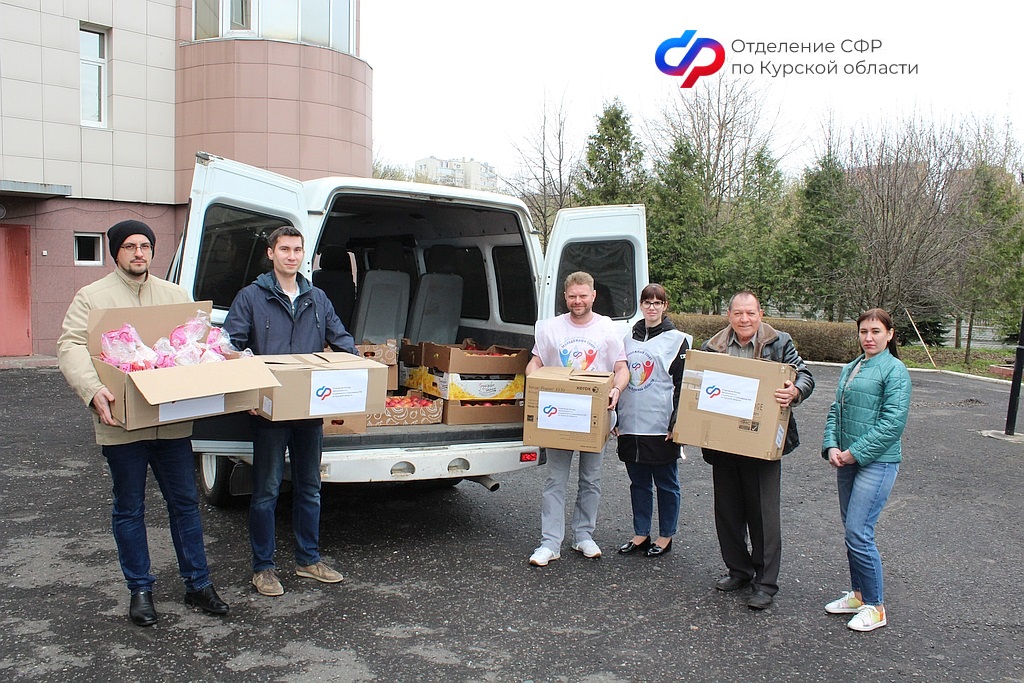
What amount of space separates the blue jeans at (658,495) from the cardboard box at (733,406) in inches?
25.4

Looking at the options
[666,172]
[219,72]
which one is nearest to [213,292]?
[219,72]

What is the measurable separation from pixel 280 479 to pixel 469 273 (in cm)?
334

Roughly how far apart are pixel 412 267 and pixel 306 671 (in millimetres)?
4896

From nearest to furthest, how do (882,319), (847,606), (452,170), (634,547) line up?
(882,319), (847,606), (634,547), (452,170)

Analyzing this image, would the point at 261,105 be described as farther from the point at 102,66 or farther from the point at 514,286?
the point at 514,286

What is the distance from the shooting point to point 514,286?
22.4 feet

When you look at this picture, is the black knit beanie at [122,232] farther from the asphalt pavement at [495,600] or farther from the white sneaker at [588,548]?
the white sneaker at [588,548]

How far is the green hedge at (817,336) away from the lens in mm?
19047

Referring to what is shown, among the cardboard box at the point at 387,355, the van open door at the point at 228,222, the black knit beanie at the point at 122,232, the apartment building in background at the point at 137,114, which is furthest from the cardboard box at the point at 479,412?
the apartment building in background at the point at 137,114

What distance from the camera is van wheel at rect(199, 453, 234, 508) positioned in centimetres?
587

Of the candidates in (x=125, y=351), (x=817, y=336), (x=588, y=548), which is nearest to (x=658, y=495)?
(x=588, y=548)

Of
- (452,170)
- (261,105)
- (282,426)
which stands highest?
(452,170)

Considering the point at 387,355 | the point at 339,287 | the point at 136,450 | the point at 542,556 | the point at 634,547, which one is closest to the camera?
the point at 136,450

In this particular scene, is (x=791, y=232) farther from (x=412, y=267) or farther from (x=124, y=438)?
(x=124, y=438)
